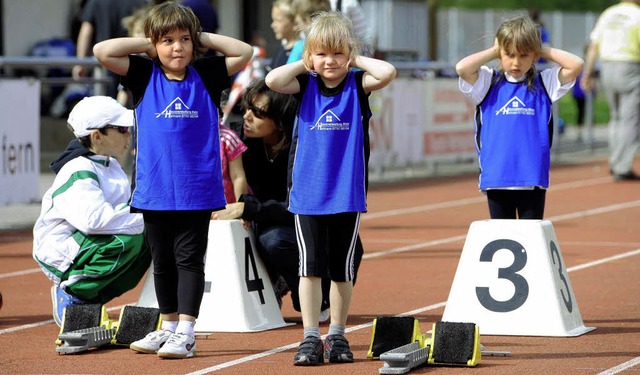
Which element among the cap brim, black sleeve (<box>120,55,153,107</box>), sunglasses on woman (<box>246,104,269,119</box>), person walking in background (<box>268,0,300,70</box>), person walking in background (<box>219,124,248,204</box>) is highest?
person walking in background (<box>268,0,300,70</box>)

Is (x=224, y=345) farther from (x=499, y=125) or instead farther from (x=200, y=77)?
(x=499, y=125)

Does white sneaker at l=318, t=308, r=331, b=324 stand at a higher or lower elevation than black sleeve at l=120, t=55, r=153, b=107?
lower

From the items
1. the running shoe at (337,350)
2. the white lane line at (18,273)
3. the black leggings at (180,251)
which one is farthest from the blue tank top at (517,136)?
the white lane line at (18,273)

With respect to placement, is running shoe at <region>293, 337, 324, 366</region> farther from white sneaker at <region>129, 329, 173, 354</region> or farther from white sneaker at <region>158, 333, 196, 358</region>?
white sneaker at <region>129, 329, 173, 354</region>

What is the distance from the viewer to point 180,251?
6871 millimetres

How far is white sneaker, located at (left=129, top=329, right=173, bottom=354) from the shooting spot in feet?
22.7

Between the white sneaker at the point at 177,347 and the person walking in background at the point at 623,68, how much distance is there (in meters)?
11.1

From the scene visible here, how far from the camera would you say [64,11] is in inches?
934

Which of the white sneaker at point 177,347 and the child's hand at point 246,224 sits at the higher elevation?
the child's hand at point 246,224

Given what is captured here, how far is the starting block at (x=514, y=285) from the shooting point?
7391 mm

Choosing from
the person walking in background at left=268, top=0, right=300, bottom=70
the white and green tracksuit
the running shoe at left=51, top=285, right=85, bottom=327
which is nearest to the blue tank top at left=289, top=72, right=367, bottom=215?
the white and green tracksuit

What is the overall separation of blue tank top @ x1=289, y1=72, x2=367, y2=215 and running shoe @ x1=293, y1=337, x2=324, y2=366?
24.5 inches

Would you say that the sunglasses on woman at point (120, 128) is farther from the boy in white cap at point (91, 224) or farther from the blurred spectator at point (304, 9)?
the blurred spectator at point (304, 9)

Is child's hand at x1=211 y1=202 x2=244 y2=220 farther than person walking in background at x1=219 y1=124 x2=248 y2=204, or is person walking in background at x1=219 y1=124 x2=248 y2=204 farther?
person walking in background at x1=219 y1=124 x2=248 y2=204
